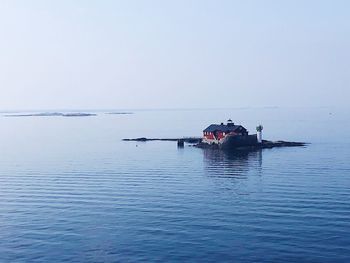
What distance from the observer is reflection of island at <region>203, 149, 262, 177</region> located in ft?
257

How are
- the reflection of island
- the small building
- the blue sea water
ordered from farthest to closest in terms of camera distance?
the small building → the reflection of island → the blue sea water

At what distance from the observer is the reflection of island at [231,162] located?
257 feet

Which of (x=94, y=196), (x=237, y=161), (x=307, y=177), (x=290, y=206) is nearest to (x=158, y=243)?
(x=290, y=206)

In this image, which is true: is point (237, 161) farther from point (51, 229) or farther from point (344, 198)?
point (51, 229)

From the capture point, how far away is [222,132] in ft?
388

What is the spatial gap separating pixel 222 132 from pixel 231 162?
90.3 ft

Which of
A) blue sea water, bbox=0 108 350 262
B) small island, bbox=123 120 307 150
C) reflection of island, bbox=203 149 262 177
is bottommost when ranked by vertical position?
blue sea water, bbox=0 108 350 262

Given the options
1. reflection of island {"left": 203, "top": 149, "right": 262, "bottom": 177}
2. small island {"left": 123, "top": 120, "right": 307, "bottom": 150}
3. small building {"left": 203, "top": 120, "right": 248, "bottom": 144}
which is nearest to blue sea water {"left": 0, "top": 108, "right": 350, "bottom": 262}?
reflection of island {"left": 203, "top": 149, "right": 262, "bottom": 177}

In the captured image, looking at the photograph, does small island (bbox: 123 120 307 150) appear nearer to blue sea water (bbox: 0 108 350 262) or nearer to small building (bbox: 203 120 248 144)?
small building (bbox: 203 120 248 144)

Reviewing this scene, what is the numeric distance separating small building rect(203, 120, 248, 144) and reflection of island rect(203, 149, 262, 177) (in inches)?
214

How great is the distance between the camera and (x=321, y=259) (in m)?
33.0

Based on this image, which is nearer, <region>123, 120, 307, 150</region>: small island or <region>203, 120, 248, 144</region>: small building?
<region>123, 120, 307, 150</region>: small island

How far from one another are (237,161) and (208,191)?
3360 centimetres

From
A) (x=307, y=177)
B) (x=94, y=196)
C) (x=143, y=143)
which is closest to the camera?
(x=94, y=196)
